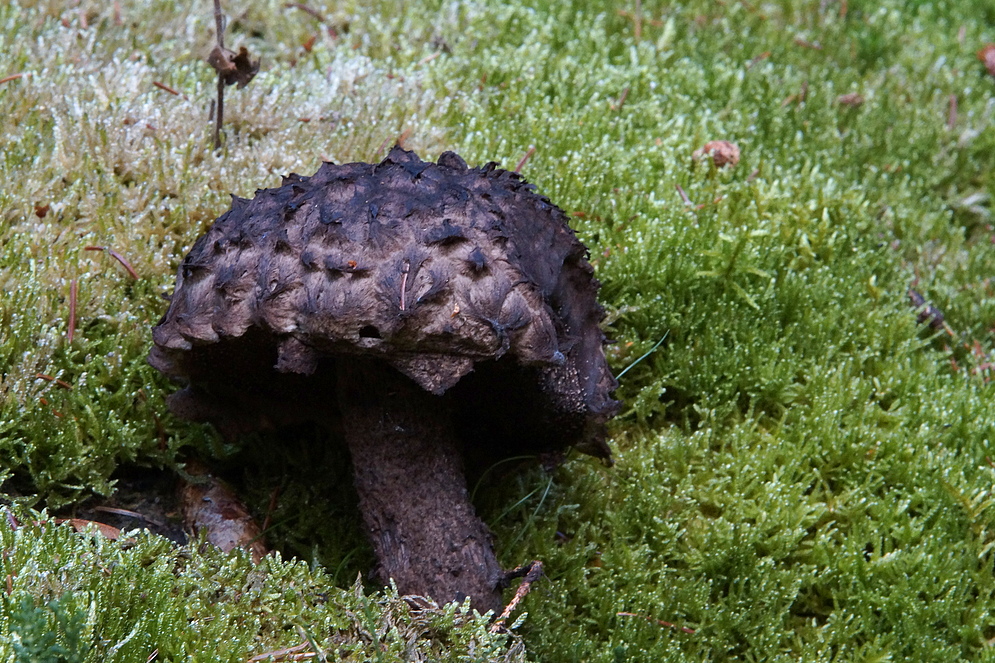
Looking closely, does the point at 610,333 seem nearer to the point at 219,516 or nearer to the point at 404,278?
the point at 404,278

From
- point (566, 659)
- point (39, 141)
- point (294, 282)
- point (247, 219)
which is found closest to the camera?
point (294, 282)

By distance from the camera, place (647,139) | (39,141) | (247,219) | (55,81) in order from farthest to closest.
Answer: (647,139), (55,81), (39,141), (247,219)

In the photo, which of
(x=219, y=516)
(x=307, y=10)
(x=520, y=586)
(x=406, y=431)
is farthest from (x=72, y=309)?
(x=307, y=10)

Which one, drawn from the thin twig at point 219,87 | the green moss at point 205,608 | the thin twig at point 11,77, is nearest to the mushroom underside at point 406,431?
the green moss at point 205,608

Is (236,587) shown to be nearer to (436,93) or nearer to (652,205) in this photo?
(652,205)

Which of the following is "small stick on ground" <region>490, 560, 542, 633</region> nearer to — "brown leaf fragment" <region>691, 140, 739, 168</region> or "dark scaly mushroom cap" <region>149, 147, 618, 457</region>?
"dark scaly mushroom cap" <region>149, 147, 618, 457</region>

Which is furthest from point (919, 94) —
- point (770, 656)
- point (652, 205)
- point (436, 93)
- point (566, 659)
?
point (566, 659)
